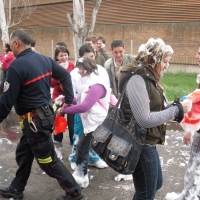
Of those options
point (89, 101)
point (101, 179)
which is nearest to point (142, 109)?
point (89, 101)

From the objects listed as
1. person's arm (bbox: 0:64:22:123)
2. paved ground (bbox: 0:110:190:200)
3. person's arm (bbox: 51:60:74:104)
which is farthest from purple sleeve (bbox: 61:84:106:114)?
paved ground (bbox: 0:110:190:200)

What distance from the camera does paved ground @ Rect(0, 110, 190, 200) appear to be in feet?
12.3

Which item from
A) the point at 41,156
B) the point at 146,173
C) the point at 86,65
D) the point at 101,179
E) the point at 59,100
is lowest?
the point at 101,179

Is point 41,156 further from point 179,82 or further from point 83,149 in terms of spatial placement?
point 179,82

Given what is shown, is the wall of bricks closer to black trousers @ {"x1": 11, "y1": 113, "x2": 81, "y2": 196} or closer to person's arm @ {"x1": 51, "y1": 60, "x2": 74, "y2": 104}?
person's arm @ {"x1": 51, "y1": 60, "x2": 74, "y2": 104}

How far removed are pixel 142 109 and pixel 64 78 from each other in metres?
1.52

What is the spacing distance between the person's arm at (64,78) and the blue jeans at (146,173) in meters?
1.45

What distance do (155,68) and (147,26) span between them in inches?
557

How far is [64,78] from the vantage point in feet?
11.6

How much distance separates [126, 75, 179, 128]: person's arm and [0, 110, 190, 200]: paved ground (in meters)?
1.76

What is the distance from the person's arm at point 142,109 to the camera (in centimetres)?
223

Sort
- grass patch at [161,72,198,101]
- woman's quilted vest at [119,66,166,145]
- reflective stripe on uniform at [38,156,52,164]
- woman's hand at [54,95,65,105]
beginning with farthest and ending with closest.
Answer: grass patch at [161,72,198,101] < woman's hand at [54,95,65,105] < reflective stripe on uniform at [38,156,52,164] < woman's quilted vest at [119,66,166,145]

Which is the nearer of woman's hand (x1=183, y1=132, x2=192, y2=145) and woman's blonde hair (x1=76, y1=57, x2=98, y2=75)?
woman's hand (x1=183, y1=132, x2=192, y2=145)

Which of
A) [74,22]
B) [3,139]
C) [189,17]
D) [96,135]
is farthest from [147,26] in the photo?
[96,135]
